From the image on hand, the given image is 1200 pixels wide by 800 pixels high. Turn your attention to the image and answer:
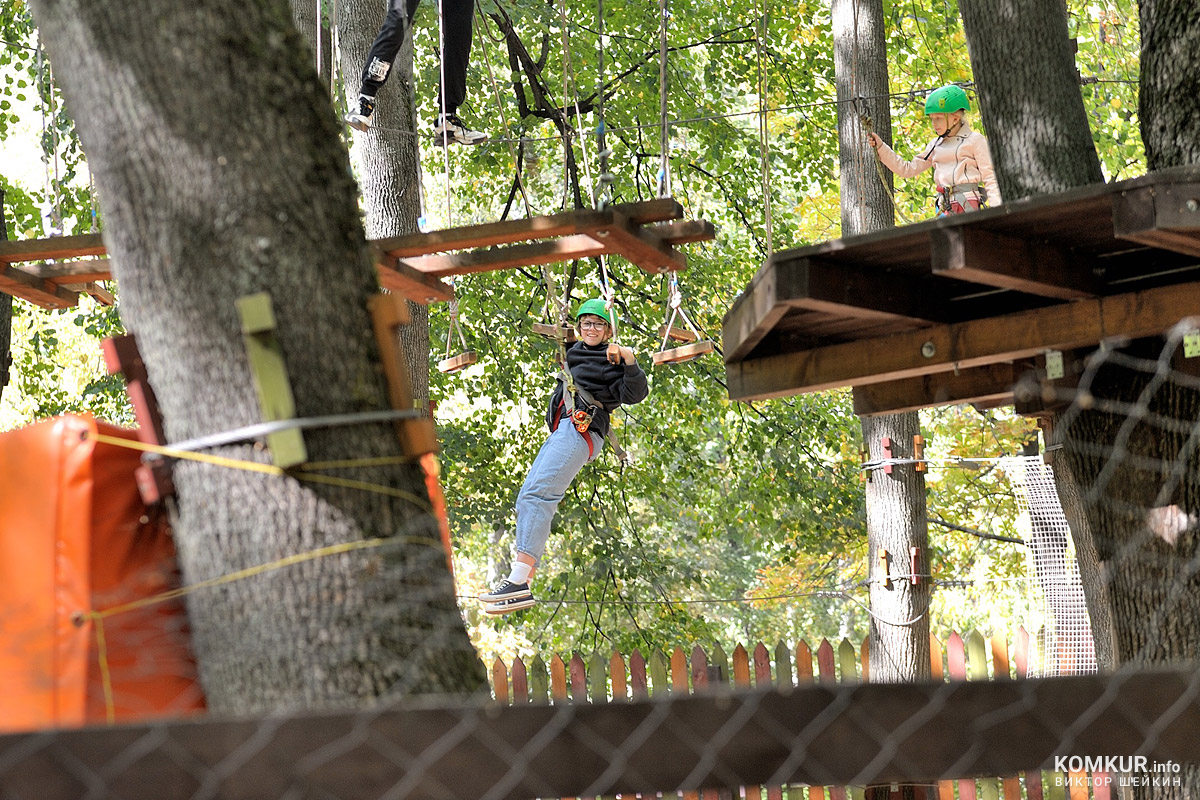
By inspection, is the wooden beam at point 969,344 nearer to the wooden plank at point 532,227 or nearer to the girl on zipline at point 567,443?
the wooden plank at point 532,227

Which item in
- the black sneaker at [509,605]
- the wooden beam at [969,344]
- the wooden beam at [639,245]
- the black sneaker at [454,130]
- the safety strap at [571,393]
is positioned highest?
the black sneaker at [454,130]

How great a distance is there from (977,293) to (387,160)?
3618mm

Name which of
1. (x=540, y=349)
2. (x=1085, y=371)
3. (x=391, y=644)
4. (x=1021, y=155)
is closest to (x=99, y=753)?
(x=391, y=644)

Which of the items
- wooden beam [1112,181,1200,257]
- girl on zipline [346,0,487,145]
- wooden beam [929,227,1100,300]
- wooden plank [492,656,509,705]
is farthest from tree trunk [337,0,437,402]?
wooden beam [1112,181,1200,257]

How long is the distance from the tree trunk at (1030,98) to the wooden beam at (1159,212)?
3.91 ft

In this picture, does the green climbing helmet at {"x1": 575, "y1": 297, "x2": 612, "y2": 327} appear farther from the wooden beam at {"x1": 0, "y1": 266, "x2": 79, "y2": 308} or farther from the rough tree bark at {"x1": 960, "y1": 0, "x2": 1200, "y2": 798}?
the rough tree bark at {"x1": 960, "y1": 0, "x2": 1200, "y2": 798}

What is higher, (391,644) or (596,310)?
(596,310)

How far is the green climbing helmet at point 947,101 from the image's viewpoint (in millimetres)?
6098

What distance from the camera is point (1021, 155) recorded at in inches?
167

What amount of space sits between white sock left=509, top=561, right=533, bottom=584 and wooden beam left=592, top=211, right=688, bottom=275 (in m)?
2.20

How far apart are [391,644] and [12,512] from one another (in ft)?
2.35

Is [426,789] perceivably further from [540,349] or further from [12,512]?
[540,349]

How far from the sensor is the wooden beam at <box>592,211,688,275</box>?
384 centimetres

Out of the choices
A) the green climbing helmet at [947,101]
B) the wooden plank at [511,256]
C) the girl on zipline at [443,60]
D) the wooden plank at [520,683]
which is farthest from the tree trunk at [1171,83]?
the wooden plank at [520,683]
